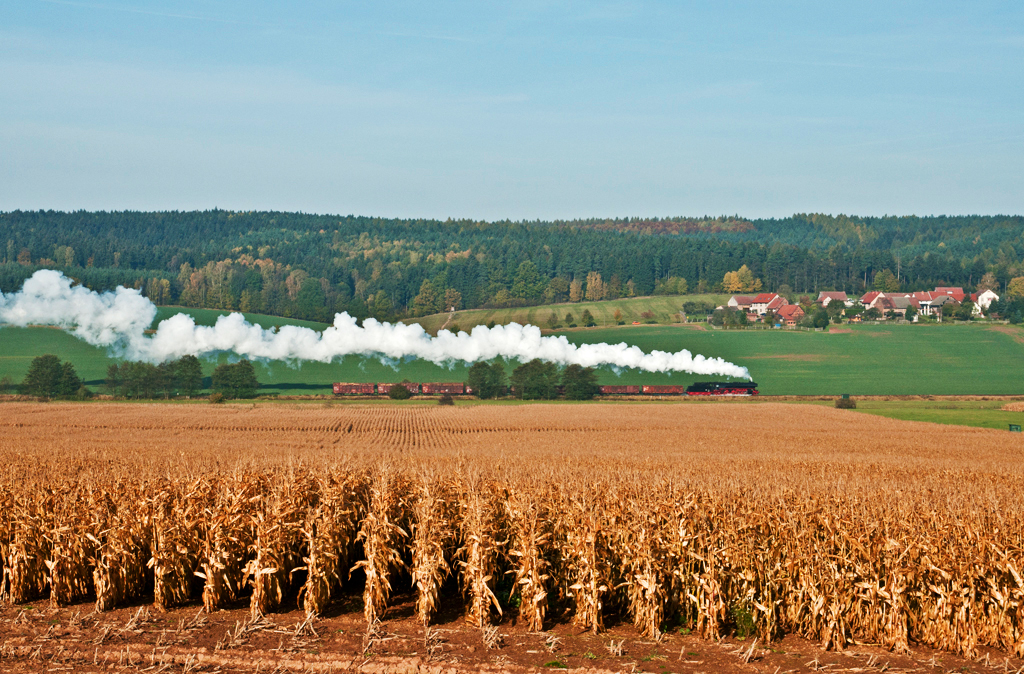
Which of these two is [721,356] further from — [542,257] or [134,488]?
[134,488]

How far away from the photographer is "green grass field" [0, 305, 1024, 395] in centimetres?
9956

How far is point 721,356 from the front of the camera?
379ft

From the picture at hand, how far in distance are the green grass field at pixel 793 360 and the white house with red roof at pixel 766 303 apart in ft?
69.1

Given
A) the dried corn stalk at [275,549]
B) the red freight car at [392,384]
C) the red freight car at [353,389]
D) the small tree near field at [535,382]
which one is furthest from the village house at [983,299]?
the dried corn stalk at [275,549]

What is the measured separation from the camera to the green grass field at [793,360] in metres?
99.6

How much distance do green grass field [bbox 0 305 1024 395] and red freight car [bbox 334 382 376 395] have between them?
9.43ft

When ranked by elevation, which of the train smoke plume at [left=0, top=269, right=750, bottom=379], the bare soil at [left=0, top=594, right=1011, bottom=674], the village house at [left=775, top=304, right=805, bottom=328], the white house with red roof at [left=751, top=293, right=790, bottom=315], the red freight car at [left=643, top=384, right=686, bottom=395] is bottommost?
the red freight car at [left=643, top=384, right=686, bottom=395]

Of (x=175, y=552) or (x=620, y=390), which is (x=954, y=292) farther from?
(x=175, y=552)

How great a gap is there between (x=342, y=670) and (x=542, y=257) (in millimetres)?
183323

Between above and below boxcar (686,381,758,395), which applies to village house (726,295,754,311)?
above

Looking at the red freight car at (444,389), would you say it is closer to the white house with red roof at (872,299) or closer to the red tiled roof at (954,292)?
the white house with red roof at (872,299)

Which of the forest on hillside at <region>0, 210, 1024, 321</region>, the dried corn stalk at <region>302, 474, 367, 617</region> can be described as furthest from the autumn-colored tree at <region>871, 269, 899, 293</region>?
the dried corn stalk at <region>302, 474, 367, 617</region>

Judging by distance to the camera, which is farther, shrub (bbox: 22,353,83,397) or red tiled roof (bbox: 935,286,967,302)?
red tiled roof (bbox: 935,286,967,302)

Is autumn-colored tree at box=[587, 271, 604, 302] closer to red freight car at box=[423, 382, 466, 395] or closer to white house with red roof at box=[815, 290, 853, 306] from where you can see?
white house with red roof at box=[815, 290, 853, 306]
